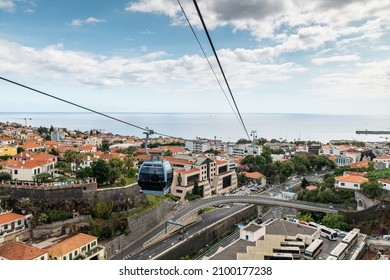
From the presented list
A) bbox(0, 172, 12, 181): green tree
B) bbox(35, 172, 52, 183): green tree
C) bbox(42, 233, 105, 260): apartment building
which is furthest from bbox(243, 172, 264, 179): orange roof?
bbox(0, 172, 12, 181): green tree

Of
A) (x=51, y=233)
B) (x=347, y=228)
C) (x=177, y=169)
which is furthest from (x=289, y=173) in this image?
(x=51, y=233)

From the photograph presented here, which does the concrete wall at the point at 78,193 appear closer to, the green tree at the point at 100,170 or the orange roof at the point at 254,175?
the green tree at the point at 100,170

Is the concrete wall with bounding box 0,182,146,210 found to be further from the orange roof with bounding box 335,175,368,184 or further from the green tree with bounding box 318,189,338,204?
the orange roof with bounding box 335,175,368,184

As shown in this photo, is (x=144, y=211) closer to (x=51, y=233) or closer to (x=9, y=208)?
(x=51, y=233)

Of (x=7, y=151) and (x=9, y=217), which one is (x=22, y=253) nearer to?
(x=9, y=217)

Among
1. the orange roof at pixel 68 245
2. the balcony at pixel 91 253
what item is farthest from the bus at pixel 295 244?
the orange roof at pixel 68 245
